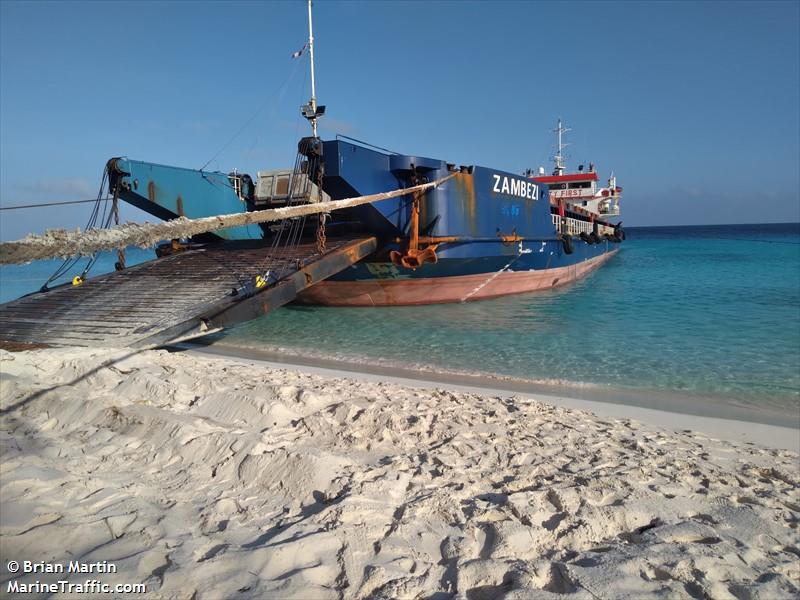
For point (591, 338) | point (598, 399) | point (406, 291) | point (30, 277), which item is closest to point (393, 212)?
point (406, 291)

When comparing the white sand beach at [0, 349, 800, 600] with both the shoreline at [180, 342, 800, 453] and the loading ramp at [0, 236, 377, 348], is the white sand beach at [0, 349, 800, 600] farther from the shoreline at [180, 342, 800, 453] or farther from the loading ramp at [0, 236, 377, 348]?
the loading ramp at [0, 236, 377, 348]

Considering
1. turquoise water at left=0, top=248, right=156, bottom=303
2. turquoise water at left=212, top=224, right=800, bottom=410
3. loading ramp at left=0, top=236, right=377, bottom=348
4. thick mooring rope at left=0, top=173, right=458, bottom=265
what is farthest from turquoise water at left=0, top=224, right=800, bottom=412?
turquoise water at left=0, top=248, right=156, bottom=303

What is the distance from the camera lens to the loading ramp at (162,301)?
506 cm

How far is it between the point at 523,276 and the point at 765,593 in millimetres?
11469

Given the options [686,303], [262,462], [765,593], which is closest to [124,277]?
[262,462]

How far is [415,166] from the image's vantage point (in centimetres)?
905

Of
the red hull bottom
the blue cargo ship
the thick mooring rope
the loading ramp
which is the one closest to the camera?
the thick mooring rope

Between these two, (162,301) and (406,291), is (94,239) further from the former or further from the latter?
(406,291)

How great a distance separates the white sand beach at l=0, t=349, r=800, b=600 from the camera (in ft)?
5.78

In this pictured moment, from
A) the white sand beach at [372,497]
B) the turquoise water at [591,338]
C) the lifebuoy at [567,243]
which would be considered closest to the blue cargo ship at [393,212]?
the turquoise water at [591,338]

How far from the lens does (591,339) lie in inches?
309

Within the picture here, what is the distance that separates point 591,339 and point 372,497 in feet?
21.2

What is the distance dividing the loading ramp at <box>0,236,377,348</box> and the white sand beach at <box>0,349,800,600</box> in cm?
110

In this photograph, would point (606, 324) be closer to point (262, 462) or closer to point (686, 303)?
point (686, 303)
